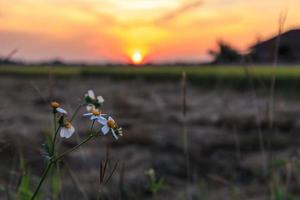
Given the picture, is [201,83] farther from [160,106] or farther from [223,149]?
[223,149]

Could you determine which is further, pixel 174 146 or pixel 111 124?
pixel 174 146

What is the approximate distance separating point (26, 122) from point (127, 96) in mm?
3397

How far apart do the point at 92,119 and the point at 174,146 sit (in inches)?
188

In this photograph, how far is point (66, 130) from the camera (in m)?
0.87

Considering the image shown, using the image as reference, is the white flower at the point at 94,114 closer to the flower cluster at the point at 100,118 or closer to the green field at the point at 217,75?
the flower cluster at the point at 100,118

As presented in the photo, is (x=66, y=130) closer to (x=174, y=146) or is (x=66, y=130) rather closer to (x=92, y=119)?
(x=92, y=119)

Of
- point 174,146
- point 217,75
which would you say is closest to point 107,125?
point 174,146

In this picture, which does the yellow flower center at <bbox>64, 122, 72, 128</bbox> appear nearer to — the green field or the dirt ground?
the dirt ground

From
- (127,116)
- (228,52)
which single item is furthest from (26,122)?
(228,52)

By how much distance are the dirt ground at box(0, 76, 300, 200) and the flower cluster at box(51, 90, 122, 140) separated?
2.81ft

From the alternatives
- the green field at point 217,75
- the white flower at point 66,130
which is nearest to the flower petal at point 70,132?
the white flower at point 66,130

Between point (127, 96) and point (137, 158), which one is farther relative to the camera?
point (127, 96)

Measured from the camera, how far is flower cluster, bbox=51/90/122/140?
853 mm

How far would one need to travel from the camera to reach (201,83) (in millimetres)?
12242
